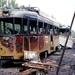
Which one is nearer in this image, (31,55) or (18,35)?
(31,55)

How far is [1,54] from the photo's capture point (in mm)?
13984

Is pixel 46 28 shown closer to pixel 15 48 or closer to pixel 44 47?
pixel 44 47

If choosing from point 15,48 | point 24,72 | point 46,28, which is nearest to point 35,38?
point 15,48

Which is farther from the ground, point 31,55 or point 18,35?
point 18,35

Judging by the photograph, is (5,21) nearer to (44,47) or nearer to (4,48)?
(4,48)

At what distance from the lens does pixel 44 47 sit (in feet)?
55.3

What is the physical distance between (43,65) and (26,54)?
4.65 metres

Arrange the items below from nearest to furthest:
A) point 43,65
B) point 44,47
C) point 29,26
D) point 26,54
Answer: point 43,65 → point 26,54 → point 29,26 → point 44,47

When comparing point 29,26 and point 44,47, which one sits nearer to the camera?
point 29,26

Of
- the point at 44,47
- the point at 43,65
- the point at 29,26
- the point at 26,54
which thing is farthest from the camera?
the point at 44,47

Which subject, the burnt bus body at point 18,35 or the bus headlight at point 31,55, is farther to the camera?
the burnt bus body at point 18,35

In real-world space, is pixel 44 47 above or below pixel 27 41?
below

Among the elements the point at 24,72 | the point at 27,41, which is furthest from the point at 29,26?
the point at 24,72

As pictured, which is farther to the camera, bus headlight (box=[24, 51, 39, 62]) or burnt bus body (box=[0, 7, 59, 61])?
burnt bus body (box=[0, 7, 59, 61])
